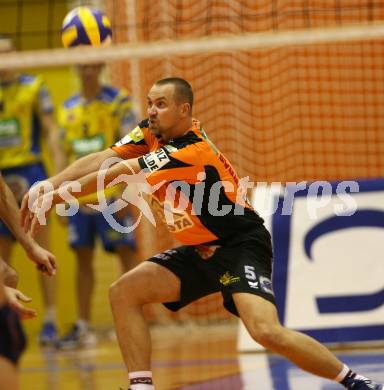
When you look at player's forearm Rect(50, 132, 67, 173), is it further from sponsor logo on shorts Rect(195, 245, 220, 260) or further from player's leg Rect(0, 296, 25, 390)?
player's leg Rect(0, 296, 25, 390)

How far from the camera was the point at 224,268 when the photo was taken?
227 inches

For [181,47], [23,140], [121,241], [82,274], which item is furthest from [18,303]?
[23,140]

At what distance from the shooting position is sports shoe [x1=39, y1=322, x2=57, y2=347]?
930 cm

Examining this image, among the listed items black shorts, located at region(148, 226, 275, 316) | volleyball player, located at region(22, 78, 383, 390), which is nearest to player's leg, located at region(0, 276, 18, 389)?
volleyball player, located at region(22, 78, 383, 390)

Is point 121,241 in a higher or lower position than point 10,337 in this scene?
lower

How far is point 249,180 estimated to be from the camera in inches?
415

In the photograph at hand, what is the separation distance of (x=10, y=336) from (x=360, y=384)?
2.40 m

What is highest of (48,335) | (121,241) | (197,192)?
(197,192)

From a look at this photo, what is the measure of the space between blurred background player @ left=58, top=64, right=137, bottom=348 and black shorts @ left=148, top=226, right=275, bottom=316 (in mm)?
3229

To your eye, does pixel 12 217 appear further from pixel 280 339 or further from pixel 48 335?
pixel 48 335

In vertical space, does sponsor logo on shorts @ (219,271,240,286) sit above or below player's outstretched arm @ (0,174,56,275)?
below

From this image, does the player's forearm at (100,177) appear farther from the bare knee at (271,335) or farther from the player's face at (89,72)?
the player's face at (89,72)

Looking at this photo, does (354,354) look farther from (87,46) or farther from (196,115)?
(196,115)

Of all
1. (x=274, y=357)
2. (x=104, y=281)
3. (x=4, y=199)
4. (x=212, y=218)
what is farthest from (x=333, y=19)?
(x=4, y=199)
